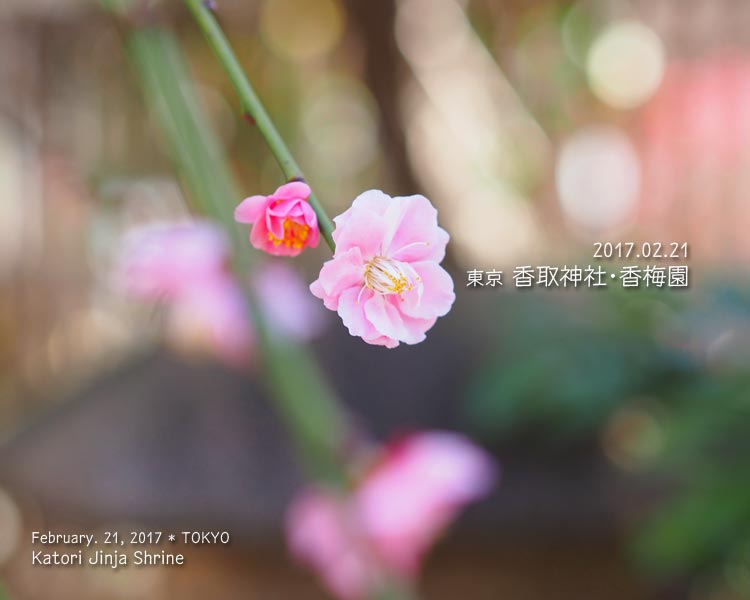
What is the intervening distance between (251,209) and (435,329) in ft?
2.57

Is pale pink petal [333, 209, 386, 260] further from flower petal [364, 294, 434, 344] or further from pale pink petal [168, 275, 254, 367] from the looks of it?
pale pink petal [168, 275, 254, 367]

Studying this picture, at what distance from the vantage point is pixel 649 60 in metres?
1.56

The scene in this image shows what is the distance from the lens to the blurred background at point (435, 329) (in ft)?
2.38

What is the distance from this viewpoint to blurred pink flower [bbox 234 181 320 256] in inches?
5.3

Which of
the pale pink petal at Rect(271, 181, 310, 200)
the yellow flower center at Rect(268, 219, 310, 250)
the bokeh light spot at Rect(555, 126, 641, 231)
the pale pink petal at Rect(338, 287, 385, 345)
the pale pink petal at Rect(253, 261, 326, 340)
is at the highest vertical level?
the pale pink petal at Rect(271, 181, 310, 200)

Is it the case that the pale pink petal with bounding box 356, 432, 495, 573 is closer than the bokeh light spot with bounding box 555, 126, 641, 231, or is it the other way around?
the pale pink petal with bounding box 356, 432, 495, 573

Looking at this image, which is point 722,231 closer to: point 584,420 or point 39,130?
point 584,420

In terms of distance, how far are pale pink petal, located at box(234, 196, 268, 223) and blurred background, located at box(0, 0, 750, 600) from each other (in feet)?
0.51

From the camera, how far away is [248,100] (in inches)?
5.9

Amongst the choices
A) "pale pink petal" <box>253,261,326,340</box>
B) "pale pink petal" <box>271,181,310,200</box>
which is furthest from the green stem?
"pale pink petal" <box>253,261,326,340</box>

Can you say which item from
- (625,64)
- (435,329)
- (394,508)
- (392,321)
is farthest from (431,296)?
(625,64)

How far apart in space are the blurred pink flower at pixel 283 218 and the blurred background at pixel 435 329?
0.52 feet

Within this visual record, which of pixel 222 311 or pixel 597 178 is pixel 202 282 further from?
pixel 597 178

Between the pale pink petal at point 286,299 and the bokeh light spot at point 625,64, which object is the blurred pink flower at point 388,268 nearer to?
the pale pink petal at point 286,299
